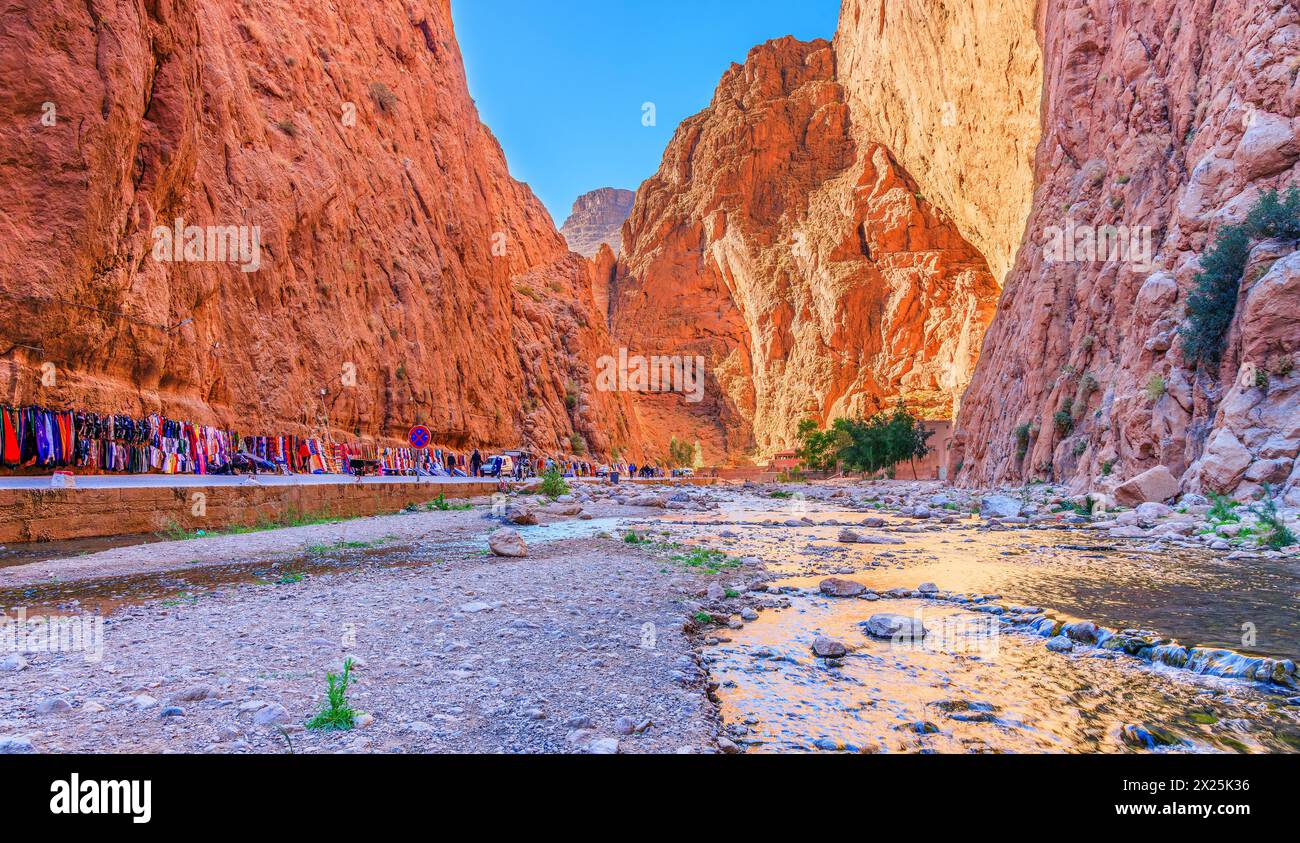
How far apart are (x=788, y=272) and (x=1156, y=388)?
87.2 m

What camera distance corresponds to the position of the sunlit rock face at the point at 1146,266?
45.6 feet

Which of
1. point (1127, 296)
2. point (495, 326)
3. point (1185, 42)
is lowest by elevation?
point (1127, 296)

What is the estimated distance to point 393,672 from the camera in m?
4.14

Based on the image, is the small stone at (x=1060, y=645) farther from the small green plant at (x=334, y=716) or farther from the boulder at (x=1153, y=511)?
the boulder at (x=1153, y=511)

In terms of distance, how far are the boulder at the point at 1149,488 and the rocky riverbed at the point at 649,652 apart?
5.07m

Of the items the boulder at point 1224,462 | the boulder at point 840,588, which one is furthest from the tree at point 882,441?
the boulder at point 840,588

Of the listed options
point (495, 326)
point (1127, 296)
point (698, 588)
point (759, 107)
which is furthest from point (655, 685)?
point (759, 107)

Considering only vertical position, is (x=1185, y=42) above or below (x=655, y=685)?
above

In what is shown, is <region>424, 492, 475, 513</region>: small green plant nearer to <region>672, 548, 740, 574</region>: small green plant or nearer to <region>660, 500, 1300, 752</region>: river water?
<region>672, 548, 740, 574</region>: small green plant

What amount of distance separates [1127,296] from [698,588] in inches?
879

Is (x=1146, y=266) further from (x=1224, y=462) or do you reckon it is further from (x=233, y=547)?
(x=233, y=547)

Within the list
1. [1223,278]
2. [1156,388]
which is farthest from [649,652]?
[1223,278]
